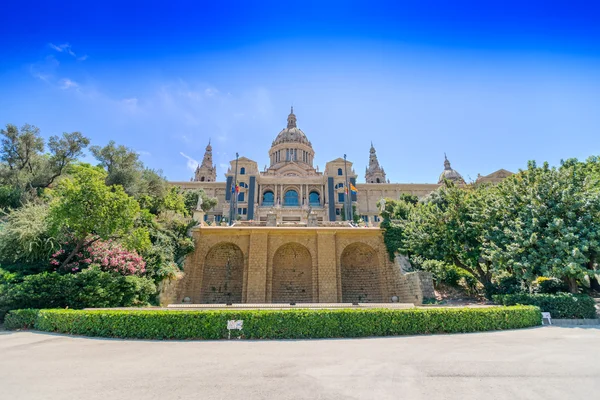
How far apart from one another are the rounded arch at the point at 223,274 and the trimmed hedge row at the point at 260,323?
9086 mm

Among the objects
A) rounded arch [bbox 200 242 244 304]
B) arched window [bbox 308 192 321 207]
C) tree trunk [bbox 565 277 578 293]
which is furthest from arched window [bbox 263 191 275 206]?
tree trunk [bbox 565 277 578 293]

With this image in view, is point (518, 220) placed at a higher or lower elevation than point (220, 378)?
higher

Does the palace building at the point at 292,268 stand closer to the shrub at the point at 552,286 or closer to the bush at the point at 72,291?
the bush at the point at 72,291

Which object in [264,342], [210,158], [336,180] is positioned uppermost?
[210,158]

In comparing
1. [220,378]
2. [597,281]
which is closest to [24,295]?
[220,378]

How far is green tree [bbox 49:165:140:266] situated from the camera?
1199 cm

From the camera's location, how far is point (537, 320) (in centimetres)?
1055

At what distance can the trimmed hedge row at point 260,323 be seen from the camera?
8688 mm

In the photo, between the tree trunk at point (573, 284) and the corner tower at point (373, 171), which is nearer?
the tree trunk at point (573, 284)

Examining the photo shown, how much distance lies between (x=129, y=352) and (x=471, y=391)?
282 inches

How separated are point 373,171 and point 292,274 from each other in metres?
50.2

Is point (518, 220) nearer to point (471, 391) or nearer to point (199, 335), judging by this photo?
point (471, 391)

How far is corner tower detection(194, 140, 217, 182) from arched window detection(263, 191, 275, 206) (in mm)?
18044

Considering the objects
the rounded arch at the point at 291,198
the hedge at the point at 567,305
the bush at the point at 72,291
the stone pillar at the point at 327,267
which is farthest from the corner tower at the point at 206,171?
the hedge at the point at 567,305
